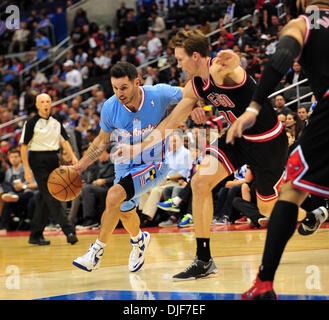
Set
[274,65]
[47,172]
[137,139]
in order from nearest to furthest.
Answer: [274,65]
[137,139]
[47,172]

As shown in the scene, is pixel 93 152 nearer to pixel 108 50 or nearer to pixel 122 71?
pixel 122 71

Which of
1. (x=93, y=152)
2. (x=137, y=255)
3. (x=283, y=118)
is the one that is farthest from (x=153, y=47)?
(x=137, y=255)

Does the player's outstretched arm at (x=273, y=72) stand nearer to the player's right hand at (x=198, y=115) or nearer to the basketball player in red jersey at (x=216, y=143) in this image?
the basketball player in red jersey at (x=216, y=143)

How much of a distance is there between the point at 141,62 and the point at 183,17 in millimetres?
2290

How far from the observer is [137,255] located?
5852 mm

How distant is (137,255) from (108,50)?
1454 centimetres

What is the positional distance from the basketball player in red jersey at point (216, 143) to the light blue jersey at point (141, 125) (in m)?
0.74

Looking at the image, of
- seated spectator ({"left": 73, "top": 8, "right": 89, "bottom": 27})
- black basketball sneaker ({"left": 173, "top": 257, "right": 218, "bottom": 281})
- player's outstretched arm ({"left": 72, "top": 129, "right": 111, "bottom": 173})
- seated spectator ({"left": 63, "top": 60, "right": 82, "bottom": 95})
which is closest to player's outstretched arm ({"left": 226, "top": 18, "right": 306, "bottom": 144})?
black basketball sneaker ({"left": 173, "top": 257, "right": 218, "bottom": 281})

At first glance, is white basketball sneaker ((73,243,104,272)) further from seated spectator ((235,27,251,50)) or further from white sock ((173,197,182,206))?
seated spectator ((235,27,251,50))

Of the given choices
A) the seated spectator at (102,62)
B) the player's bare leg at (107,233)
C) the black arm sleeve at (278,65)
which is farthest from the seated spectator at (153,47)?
the black arm sleeve at (278,65)

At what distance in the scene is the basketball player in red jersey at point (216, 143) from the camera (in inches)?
199

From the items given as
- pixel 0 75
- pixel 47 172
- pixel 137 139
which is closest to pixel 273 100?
pixel 47 172
